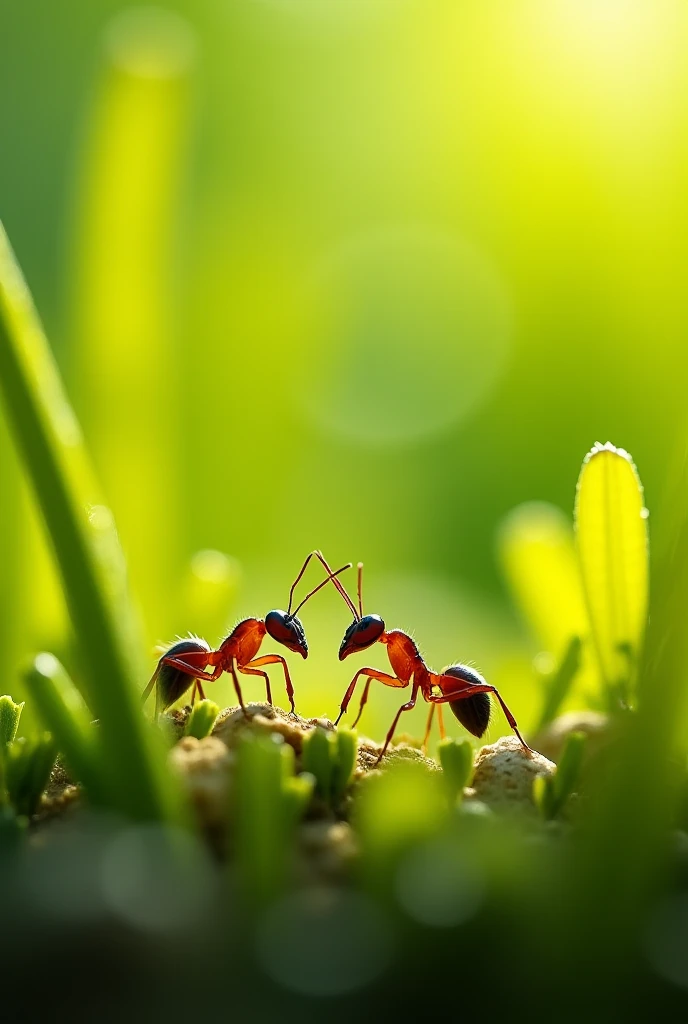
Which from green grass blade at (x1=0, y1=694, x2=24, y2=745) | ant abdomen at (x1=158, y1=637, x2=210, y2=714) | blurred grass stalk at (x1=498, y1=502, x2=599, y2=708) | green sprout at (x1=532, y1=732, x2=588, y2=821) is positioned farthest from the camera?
blurred grass stalk at (x1=498, y1=502, x2=599, y2=708)

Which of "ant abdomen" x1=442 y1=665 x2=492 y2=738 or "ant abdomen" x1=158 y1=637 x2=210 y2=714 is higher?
"ant abdomen" x1=442 y1=665 x2=492 y2=738

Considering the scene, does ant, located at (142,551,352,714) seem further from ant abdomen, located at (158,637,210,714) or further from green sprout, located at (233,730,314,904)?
green sprout, located at (233,730,314,904)

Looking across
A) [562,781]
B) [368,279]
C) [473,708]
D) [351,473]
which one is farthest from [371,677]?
[368,279]

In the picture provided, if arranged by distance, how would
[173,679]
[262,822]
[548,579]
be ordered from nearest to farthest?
1. [262,822]
2. [173,679]
3. [548,579]

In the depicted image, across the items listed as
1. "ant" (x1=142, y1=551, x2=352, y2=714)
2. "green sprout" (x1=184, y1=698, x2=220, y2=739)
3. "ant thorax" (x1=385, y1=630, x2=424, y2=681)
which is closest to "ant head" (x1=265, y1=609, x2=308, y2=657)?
"ant" (x1=142, y1=551, x2=352, y2=714)

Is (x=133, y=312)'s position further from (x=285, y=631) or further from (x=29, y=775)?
(x=29, y=775)

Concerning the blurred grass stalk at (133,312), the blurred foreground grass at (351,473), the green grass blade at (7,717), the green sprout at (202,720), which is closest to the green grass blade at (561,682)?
the blurred foreground grass at (351,473)
